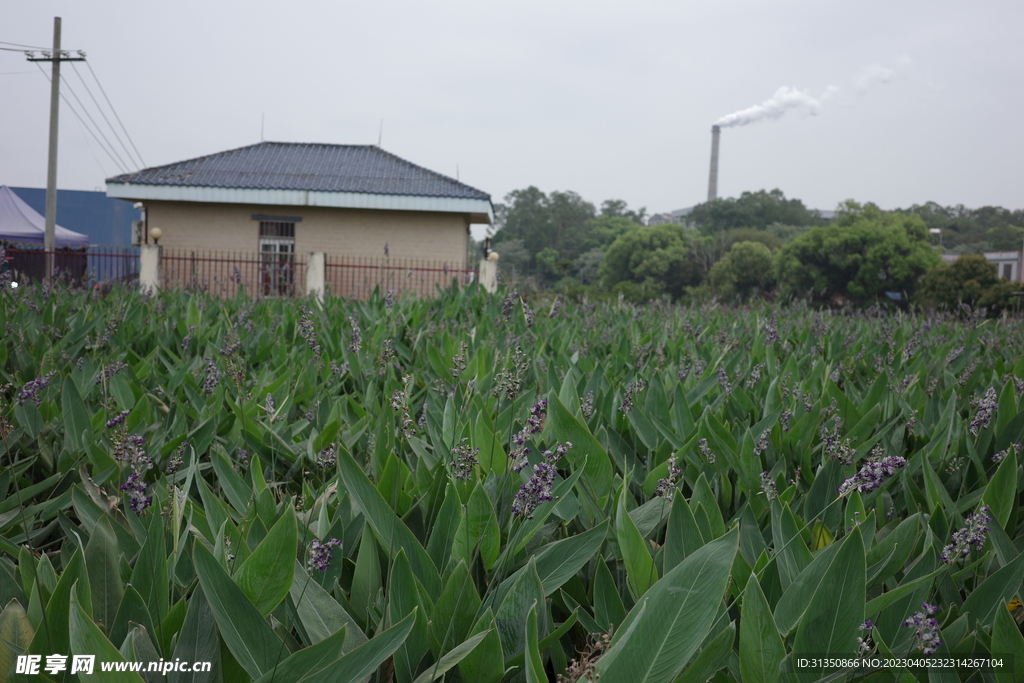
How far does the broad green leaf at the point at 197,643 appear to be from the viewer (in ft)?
2.92

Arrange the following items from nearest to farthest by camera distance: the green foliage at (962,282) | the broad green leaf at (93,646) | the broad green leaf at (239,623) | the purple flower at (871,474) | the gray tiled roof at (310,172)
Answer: the broad green leaf at (93,646), the broad green leaf at (239,623), the purple flower at (871,474), the gray tiled roof at (310,172), the green foliage at (962,282)

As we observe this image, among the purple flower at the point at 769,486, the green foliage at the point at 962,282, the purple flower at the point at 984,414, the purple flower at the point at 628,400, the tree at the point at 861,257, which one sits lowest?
the purple flower at the point at 769,486

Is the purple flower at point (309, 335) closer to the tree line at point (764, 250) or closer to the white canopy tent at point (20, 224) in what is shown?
the tree line at point (764, 250)

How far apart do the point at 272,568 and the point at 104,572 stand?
1.02 feet

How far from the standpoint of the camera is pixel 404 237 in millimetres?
21188

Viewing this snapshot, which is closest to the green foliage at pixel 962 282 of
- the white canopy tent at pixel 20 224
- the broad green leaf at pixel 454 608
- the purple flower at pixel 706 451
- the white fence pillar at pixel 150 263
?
the white fence pillar at pixel 150 263

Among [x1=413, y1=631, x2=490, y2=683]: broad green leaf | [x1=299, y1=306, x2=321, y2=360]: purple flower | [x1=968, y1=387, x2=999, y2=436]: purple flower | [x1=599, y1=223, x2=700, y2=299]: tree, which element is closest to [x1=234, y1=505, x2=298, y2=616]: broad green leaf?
[x1=413, y1=631, x2=490, y2=683]: broad green leaf

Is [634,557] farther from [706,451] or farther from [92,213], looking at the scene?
[92,213]

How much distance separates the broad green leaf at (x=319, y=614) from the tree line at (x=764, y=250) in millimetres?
5495

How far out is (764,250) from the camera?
146 feet

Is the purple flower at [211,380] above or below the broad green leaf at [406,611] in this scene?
above

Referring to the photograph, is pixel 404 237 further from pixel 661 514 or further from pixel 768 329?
pixel 661 514

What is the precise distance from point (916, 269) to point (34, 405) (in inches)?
1556

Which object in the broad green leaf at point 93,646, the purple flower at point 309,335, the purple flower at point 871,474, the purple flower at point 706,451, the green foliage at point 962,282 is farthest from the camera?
the green foliage at point 962,282
